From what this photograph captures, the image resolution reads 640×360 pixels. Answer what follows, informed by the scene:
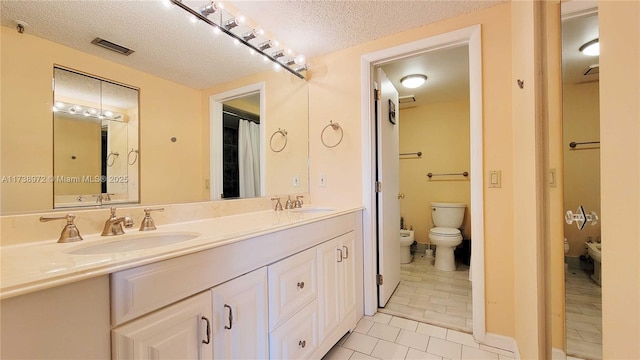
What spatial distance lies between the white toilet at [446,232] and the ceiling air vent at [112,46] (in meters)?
3.11

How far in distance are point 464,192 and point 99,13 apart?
12.6 ft


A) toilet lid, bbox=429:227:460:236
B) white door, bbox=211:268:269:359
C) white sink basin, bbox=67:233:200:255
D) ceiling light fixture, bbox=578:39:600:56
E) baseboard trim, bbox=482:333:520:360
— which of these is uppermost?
ceiling light fixture, bbox=578:39:600:56

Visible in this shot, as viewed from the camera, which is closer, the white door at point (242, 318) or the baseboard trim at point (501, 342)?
the white door at point (242, 318)

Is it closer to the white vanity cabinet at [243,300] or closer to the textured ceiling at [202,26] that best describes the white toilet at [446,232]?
the white vanity cabinet at [243,300]

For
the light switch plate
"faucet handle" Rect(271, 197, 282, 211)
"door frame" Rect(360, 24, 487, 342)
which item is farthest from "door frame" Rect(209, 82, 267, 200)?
the light switch plate

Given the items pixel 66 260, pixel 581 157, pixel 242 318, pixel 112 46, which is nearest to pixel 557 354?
pixel 581 157

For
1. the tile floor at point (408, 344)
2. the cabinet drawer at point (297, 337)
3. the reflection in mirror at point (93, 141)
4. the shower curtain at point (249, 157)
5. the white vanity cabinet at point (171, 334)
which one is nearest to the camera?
the white vanity cabinet at point (171, 334)

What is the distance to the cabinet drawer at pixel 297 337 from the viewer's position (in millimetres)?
1093

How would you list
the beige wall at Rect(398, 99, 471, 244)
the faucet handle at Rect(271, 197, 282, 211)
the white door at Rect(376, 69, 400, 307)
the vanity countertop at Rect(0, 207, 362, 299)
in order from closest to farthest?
the vanity countertop at Rect(0, 207, 362, 299) → the faucet handle at Rect(271, 197, 282, 211) → the white door at Rect(376, 69, 400, 307) → the beige wall at Rect(398, 99, 471, 244)

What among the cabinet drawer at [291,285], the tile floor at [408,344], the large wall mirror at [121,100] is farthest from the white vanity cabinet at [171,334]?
the tile floor at [408,344]

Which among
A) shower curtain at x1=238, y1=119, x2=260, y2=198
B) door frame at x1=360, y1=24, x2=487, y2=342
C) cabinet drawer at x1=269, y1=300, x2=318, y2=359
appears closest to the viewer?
cabinet drawer at x1=269, y1=300, x2=318, y2=359

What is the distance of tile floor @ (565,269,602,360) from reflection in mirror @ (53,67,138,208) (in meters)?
1.60

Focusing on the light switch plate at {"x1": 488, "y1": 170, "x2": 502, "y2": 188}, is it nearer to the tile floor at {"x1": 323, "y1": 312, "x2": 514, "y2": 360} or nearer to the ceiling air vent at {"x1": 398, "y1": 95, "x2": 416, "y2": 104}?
the tile floor at {"x1": 323, "y1": 312, "x2": 514, "y2": 360}

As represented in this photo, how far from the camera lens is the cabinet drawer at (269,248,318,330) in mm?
1094
